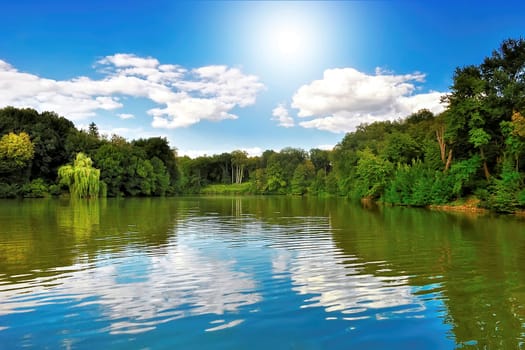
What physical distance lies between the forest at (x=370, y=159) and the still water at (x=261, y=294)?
17.8 meters

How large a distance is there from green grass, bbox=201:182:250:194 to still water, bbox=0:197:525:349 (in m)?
91.1

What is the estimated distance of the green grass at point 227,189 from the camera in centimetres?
10506

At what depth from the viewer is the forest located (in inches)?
1122

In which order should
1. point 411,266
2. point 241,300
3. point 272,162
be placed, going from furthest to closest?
point 272,162
point 411,266
point 241,300

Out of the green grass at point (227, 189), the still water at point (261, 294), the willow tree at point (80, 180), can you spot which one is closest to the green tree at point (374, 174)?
the still water at point (261, 294)

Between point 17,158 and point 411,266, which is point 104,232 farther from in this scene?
point 17,158

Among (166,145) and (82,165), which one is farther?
(166,145)

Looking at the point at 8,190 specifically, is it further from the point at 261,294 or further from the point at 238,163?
the point at 238,163

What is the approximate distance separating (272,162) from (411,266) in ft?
313

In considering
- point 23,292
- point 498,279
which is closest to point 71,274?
point 23,292

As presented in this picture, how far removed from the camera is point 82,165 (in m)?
55.2

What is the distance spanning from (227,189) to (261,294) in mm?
101796

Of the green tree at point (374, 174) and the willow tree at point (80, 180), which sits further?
the willow tree at point (80, 180)

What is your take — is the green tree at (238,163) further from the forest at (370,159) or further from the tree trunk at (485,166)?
the tree trunk at (485,166)
